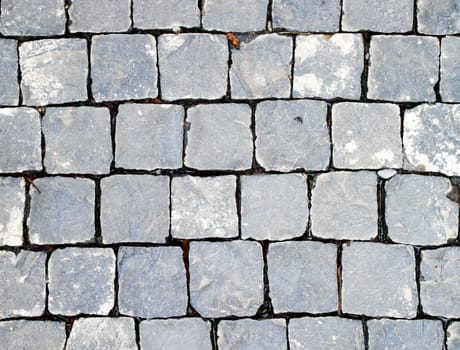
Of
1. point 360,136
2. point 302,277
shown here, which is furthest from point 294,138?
point 302,277

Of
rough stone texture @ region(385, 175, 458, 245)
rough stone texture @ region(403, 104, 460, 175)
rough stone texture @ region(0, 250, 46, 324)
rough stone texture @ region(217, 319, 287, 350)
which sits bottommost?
rough stone texture @ region(217, 319, 287, 350)

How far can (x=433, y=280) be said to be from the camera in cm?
331

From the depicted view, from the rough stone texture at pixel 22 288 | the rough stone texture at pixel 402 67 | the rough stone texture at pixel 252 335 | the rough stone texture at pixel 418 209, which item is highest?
the rough stone texture at pixel 402 67

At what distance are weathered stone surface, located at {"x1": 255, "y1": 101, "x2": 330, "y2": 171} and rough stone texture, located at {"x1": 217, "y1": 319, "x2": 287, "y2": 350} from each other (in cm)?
84

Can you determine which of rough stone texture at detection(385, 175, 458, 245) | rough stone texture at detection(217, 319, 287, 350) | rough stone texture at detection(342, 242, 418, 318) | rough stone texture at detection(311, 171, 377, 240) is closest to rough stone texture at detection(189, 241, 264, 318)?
rough stone texture at detection(217, 319, 287, 350)

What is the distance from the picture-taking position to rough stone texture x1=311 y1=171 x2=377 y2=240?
3.30 m

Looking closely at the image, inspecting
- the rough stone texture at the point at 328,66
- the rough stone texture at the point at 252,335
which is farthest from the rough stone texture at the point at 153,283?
the rough stone texture at the point at 328,66

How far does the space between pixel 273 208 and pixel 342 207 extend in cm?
37

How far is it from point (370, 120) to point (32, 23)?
1.89 metres

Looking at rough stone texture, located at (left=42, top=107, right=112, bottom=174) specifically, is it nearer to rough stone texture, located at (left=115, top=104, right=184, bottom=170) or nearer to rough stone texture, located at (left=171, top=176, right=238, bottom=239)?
rough stone texture, located at (left=115, top=104, right=184, bottom=170)

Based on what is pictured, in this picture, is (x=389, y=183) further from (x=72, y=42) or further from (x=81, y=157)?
(x=72, y=42)

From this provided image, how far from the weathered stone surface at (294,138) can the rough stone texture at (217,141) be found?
3.0 inches

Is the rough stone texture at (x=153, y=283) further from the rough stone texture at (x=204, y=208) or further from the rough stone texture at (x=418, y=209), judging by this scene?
the rough stone texture at (x=418, y=209)

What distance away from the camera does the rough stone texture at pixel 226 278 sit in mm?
3301
